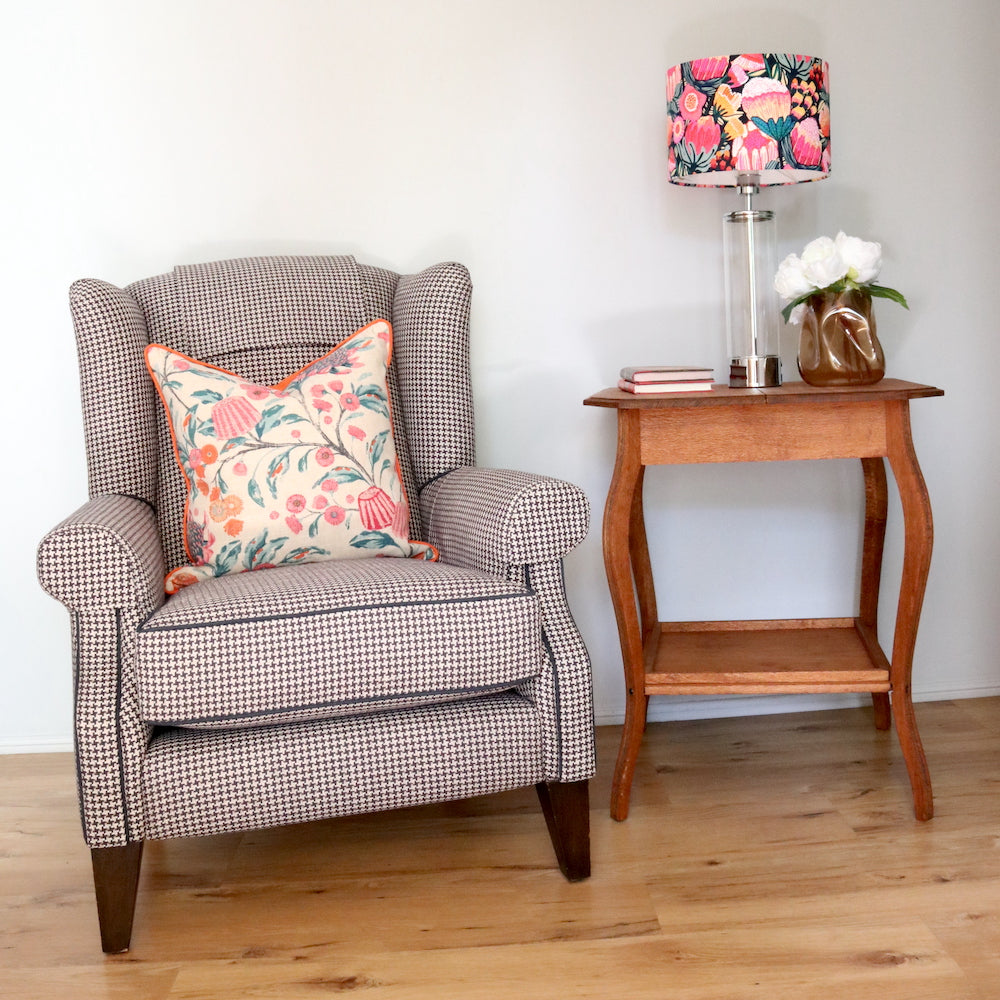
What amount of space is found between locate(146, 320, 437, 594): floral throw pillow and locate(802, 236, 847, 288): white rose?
0.78 metres

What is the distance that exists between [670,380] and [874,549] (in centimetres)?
67

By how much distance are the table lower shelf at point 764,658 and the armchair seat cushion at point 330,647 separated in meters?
0.43

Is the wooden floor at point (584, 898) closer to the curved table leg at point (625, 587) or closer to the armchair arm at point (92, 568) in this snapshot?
the curved table leg at point (625, 587)

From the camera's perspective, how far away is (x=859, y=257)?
6.09 feet

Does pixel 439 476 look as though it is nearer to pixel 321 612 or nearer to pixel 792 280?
pixel 321 612

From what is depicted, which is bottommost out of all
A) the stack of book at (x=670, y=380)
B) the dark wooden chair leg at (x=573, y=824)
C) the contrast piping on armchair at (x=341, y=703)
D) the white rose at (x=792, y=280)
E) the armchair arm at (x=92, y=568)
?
the dark wooden chair leg at (x=573, y=824)

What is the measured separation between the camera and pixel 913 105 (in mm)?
2295

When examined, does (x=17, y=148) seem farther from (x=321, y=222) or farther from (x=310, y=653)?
(x=310, y=653)

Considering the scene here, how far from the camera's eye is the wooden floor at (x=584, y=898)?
138 centimetres

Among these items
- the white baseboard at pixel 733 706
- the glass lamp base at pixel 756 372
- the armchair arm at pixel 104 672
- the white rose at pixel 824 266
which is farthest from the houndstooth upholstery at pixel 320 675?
the white baseboard at pixel 733 706

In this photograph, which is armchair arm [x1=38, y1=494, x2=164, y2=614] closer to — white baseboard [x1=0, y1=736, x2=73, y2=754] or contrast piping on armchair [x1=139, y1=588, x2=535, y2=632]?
contrast piping on armchair [x1=139, y1=588, x2=535, y2=632]

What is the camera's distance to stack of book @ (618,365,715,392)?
1861 mm

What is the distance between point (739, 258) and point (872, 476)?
53 cm

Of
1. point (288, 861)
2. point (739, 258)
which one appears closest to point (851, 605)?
point (739, 258)
